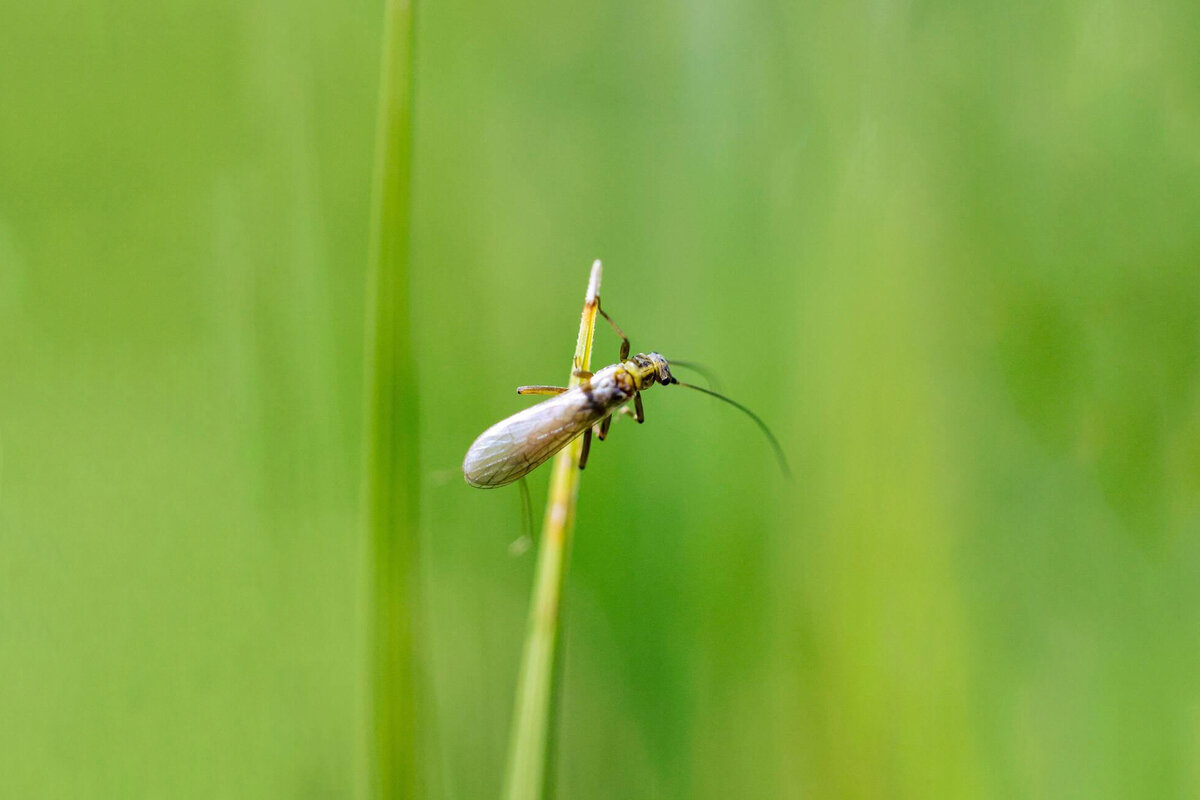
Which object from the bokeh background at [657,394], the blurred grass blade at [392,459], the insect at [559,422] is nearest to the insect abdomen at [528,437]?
the insect at [559,422]

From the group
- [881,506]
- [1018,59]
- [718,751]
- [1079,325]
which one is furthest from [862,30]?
[718,751]

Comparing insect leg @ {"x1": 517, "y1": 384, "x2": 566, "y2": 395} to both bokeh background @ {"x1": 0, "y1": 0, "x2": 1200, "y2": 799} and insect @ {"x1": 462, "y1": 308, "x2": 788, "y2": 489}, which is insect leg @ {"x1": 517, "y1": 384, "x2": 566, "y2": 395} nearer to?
insect @ {"x1": 462, "y1": 308, "x2": 788, "y2": 489}

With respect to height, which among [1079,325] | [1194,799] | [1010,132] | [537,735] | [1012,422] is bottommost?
[1194,799]

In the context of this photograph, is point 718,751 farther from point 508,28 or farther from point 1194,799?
point 508,28

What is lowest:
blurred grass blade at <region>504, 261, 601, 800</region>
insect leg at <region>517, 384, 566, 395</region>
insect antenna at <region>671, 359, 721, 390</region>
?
blurred grass blade at <region>504, 261, 601, 800</region>

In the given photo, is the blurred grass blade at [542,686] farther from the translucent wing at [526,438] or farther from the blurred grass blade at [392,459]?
the translucent wing at [526,438]

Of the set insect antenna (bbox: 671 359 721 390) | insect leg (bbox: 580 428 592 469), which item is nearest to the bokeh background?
insect antenna (bbox: 671 359 721 390)

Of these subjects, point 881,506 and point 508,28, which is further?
point 508,28
